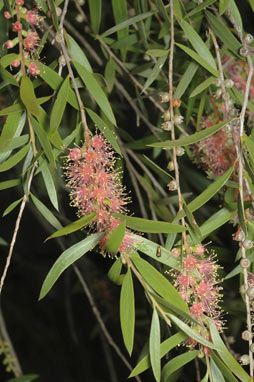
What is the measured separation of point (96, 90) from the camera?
27.0 inches

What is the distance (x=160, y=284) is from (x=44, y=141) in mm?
196

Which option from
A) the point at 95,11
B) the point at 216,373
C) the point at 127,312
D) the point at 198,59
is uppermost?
the point at 95,11

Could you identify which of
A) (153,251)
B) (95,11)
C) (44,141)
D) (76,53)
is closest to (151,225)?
(153,251)

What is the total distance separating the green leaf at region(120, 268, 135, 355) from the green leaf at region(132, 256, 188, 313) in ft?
0.05

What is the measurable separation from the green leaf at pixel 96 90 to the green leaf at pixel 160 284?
0.18 meters

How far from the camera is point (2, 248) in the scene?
5.80 feet

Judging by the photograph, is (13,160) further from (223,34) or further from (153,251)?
(223,34)

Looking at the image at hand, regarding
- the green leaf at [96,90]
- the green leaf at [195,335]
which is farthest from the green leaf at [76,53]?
the green leaf at [195,335]

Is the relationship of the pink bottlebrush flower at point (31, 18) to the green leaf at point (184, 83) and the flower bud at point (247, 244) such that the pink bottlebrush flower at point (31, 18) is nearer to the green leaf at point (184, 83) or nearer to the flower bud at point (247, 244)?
the green leaf at point (184, 83)

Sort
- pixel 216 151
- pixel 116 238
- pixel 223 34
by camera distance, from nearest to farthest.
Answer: pixel 116 238
pixel 223 34
pixel 216 151

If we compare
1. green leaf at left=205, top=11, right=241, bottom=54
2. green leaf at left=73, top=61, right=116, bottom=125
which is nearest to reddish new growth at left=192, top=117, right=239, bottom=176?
green leaf at left=205, top=11, right=241, bottom=54

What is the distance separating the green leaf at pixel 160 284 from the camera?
23.1 inches

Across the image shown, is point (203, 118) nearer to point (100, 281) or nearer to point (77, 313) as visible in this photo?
point (100, 281)

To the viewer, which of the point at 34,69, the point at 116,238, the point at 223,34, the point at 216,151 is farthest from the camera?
the point at 216,151
